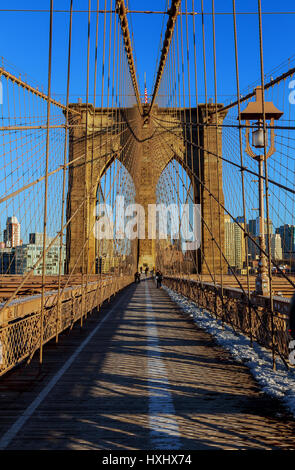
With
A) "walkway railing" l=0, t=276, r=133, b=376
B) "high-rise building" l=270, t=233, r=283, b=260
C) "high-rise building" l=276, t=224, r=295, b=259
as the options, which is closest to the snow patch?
"walkway railing" l=0, t=276, r=133, b=376

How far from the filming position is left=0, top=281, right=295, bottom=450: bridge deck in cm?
347

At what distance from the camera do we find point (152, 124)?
43.7 meters

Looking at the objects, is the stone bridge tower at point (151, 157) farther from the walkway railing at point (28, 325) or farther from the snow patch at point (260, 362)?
the snow patch at point (260, 362)

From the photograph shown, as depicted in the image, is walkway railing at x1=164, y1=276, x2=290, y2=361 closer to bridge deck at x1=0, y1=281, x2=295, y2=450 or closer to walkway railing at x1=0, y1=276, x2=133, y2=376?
bridge deck at x1=0, y1=281, x2=295, y2=450

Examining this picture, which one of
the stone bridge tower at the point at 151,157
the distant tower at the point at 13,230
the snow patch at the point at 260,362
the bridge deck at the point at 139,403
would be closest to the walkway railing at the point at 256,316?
the snow patch at the point at 260,362

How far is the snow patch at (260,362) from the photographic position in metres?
4.79

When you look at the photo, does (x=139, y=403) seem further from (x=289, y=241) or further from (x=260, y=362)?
(x=289, y=241)

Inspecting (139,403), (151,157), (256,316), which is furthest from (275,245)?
A: (139,403)

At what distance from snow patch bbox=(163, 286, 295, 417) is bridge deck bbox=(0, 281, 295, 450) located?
141 mm

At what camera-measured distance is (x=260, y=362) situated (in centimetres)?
623

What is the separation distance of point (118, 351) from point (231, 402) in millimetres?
3222

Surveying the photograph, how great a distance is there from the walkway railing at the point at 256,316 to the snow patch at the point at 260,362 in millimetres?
145
